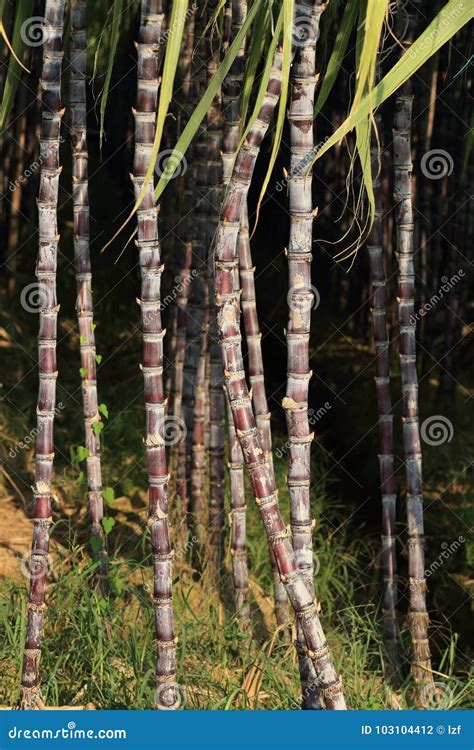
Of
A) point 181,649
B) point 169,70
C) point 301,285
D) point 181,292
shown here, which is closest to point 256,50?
point 169,70

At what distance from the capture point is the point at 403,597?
4148 millimetres

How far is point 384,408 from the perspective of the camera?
120 inches

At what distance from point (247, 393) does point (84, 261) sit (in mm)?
1083

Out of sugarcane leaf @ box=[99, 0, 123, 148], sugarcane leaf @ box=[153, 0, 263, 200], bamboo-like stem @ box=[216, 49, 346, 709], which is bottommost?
bamboo-like stem @ box=[216, 49, 346, 709]

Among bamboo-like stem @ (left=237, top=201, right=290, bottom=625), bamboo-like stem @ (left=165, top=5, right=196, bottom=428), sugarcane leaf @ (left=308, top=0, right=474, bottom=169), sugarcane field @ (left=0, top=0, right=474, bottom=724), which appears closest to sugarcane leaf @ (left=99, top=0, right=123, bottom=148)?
sugarcane field @ (left=0, top=0, right=474, bottom=724)

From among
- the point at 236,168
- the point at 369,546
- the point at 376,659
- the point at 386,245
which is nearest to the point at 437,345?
the point at 386,245

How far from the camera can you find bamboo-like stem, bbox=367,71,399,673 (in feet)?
9.82

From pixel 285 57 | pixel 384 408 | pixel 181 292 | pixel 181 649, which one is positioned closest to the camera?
pixel 285 57

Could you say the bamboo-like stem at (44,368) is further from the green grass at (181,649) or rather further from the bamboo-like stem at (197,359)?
the bamboo-like stem at (197,359)

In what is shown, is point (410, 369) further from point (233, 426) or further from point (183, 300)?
point (183, 300)

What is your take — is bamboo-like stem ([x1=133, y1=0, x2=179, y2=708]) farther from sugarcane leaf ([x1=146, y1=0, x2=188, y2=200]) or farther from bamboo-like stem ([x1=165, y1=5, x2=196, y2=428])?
bamboo-like stem ([x1=165, y1=5, x2=196, y2=428])

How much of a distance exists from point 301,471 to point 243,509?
108cm

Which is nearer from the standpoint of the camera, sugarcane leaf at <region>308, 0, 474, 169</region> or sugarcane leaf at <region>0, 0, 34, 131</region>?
sugarcane leaf at <region>308, 0, 474, 169</region>

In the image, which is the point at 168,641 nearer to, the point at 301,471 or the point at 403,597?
the point at 301,471
